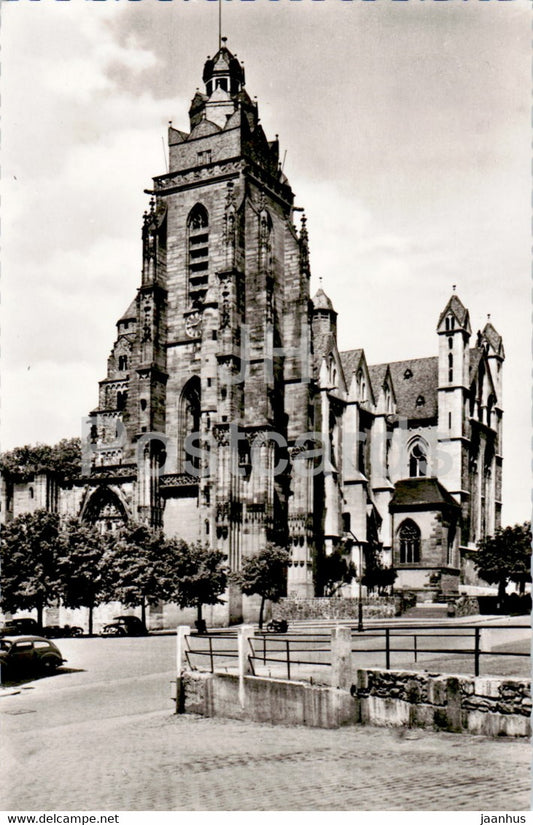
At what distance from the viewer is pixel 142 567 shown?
4606cm

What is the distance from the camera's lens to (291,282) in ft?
208

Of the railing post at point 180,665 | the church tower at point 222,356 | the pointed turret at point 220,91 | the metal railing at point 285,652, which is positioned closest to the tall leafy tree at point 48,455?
the church tower at point 222,356

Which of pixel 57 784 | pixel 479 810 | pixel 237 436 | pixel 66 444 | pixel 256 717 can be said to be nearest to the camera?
pixel 479 810

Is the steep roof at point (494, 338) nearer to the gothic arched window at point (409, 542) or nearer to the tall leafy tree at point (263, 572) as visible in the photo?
the gothic arched window at point (409, 542)

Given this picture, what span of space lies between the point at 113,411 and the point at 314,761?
189 feet

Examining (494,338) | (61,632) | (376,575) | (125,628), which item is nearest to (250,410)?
(376,575)

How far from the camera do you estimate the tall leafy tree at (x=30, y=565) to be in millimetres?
42594

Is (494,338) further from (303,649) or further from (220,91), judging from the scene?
(303,649)

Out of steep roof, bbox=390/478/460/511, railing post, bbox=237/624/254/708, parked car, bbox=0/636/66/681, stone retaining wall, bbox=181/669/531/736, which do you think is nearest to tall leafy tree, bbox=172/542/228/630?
parked car, bbox=0/636/66/681

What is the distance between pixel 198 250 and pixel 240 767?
52.3 metres

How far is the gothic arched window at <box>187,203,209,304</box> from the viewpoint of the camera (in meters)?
62.2

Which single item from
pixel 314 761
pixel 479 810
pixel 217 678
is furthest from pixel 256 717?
pixel 479 810

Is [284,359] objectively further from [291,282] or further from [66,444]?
[66,444]

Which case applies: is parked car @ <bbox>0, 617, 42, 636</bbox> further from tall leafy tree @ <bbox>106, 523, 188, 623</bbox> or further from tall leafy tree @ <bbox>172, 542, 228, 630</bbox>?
tall leafy tree @ <bbox>172, 542, 228, 630</bbox>
